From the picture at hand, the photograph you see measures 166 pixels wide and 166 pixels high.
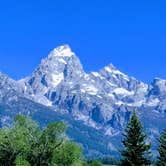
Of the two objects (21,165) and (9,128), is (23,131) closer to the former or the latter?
(9,128)

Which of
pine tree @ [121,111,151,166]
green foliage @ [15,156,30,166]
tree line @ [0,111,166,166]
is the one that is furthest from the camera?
tree line @ [0,111,166,166]

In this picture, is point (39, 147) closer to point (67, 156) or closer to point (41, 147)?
point (41, 147)

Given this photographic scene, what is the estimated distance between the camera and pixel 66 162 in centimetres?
8388

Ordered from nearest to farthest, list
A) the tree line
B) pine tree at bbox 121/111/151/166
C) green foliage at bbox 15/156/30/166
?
1. pine tree at bbox 121/111/151/166
2. green foliage at bbox 15/156/30/166
3. the tree line

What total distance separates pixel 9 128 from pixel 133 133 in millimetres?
29354

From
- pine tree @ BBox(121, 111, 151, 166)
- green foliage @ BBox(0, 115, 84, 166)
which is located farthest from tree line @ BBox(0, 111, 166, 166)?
pine tree @ BBox(121, 111, 151, 166)

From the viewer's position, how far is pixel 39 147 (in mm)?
85500

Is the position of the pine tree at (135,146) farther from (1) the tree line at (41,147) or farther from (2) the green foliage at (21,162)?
(2) the green foliage at (21,162)

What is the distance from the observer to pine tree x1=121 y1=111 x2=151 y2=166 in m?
67.8

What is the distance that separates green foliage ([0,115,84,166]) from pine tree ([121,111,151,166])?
17265 mm

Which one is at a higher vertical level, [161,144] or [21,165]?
[161,144]

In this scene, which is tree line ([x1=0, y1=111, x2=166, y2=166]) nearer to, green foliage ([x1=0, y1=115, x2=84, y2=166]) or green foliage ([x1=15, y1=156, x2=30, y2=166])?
green foliage ([x1=0, y1=115, x2=84, y2=166])

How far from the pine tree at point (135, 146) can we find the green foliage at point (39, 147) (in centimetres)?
1727

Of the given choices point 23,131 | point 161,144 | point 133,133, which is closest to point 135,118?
point 133,133
